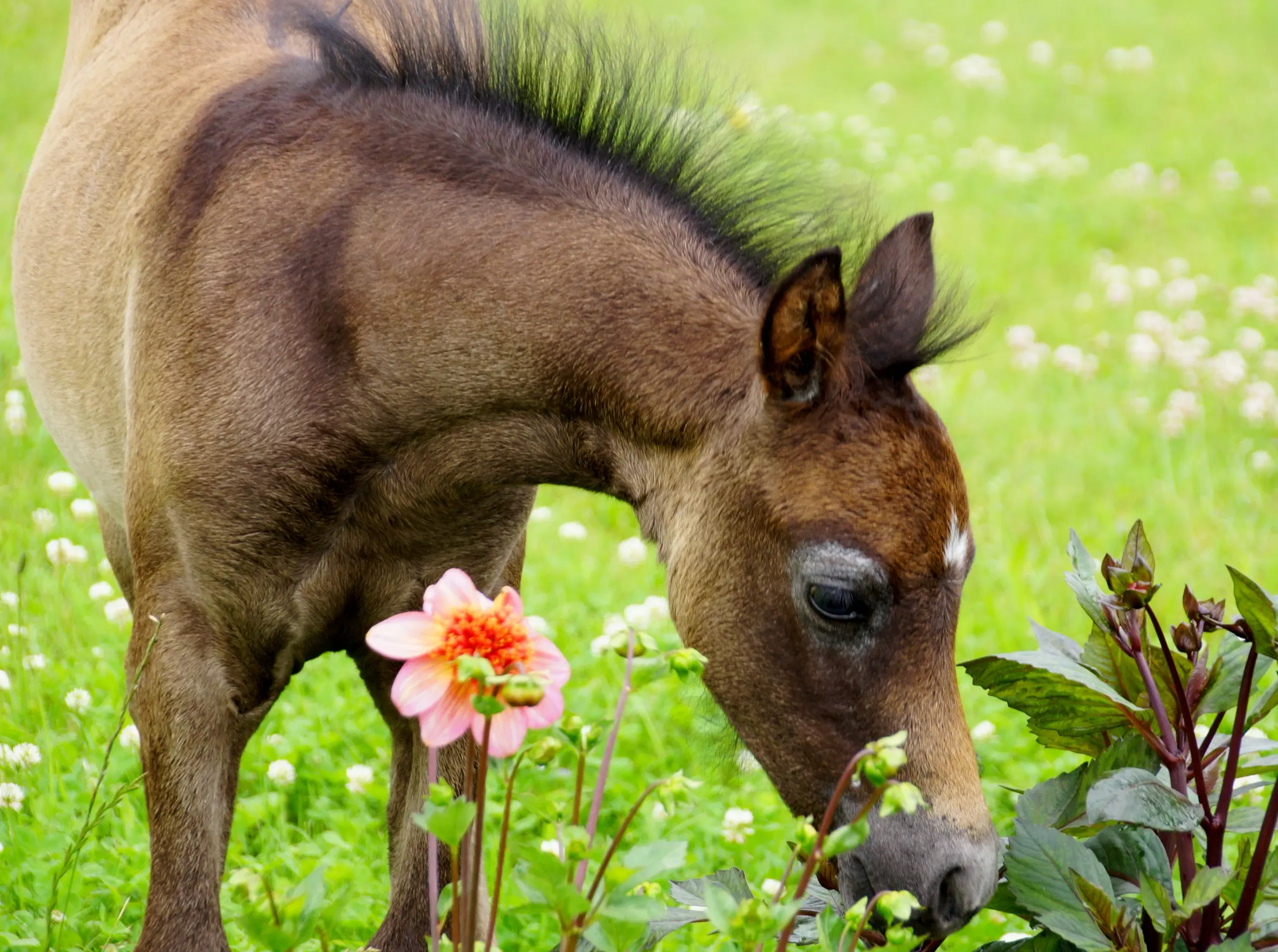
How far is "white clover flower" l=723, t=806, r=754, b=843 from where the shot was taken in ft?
9.43

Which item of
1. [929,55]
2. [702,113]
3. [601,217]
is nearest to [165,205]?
[601,217]

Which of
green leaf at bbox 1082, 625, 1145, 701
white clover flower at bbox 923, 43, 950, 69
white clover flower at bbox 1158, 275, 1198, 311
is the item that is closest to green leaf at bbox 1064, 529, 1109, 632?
green leaf at bbox 1082, 625, 1145, 701

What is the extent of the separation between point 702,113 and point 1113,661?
1.33 meters

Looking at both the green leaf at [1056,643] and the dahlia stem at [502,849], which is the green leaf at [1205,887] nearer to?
the green leaf at [1056,643]

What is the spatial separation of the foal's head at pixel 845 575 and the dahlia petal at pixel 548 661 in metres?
0.66

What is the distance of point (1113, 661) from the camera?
6.79ft

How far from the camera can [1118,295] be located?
6848 mm

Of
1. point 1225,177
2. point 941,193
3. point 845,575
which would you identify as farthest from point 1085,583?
point 1225,177

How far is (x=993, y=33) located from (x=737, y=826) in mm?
10192

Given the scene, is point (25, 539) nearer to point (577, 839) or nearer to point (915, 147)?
point (577, 839)

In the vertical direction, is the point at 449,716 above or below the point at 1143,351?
above

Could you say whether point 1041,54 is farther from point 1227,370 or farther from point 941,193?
point 1227,370

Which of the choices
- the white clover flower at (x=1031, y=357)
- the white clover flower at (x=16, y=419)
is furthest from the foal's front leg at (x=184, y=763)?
the white clover flower at (x=1031, y=357)

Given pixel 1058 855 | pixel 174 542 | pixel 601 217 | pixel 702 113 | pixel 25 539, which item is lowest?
pixel 25 539
